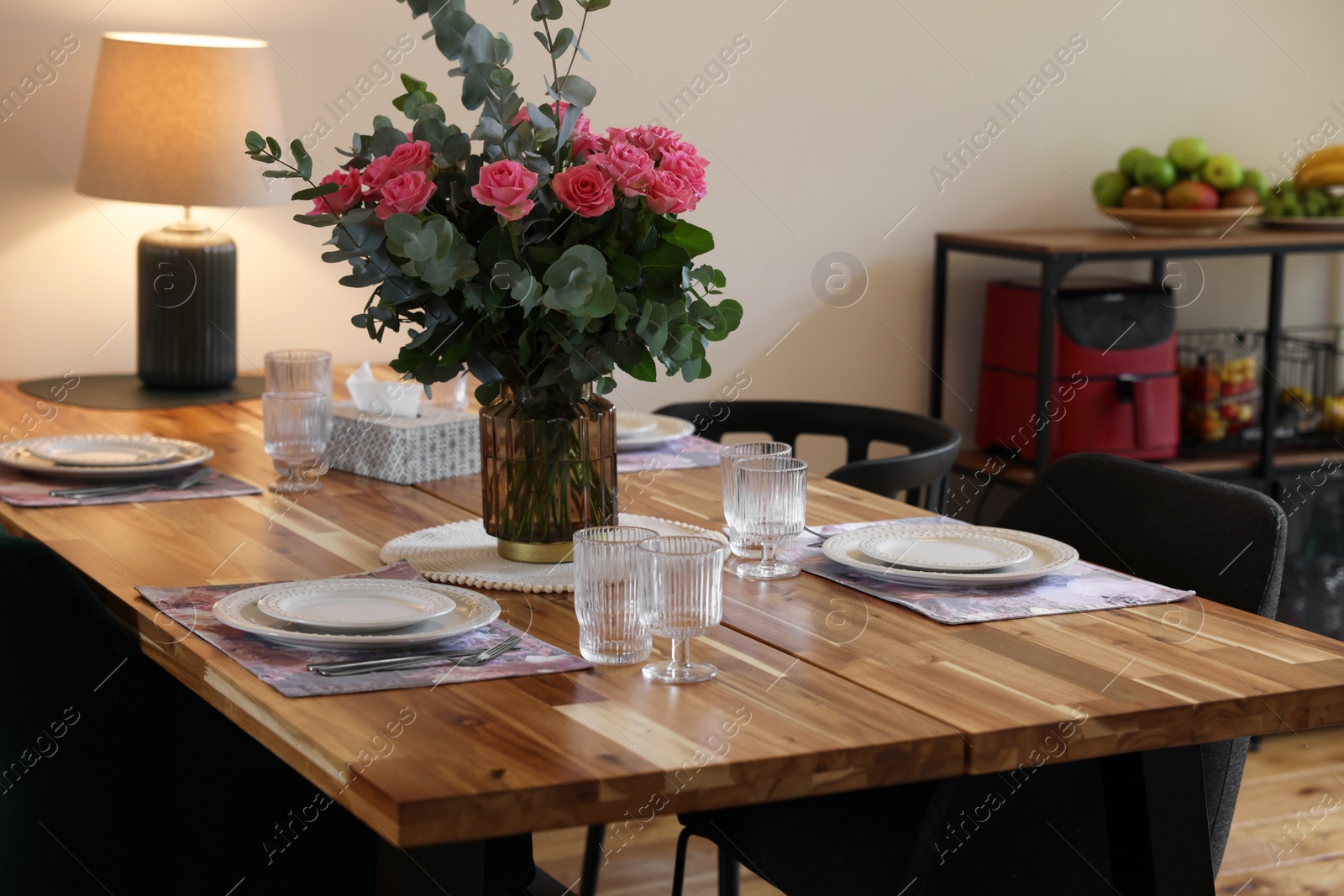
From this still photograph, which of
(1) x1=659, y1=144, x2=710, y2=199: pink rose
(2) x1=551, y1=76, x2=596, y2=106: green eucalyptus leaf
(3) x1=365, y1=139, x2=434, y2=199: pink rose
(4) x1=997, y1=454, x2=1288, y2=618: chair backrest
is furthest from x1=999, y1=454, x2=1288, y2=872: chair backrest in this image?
(3) x1=365, y1=139, x2=434, y2=199: pink rose

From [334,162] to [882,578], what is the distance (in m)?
1.73

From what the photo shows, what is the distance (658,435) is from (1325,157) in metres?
1.98

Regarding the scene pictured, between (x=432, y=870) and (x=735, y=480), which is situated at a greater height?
(x=735, y=480)

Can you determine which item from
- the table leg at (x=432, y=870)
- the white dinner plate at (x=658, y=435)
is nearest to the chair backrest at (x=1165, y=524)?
the white dinner plate at (x=658, y=435)

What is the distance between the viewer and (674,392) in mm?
3281

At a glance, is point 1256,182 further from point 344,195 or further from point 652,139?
point 344,195

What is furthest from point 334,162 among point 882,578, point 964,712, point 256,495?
point 964,712

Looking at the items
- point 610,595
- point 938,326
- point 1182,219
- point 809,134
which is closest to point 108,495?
point 610,595

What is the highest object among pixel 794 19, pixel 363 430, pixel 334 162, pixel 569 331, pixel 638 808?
pixel 794 19

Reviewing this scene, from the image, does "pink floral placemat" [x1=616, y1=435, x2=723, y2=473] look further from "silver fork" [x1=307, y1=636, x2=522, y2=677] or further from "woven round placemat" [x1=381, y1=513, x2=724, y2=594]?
"silver fork" [x1=307, y1=636, x2=522, y2=677]

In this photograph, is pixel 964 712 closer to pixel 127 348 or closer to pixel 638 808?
pixel 638 808

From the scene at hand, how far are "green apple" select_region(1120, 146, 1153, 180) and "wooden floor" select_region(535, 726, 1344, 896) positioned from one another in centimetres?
129

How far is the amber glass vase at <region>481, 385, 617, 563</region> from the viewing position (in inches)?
59.2

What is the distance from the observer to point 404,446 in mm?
1968
